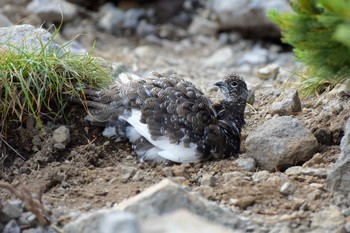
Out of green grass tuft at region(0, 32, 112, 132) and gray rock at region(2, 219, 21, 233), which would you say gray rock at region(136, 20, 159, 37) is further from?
gray rock at region(2, 219, 21, 233)

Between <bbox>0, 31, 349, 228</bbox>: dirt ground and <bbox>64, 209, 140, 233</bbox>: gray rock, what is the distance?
481mm

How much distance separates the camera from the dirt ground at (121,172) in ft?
14.5

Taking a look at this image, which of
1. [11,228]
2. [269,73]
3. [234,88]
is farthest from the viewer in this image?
[269,73]

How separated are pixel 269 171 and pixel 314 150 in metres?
0.31

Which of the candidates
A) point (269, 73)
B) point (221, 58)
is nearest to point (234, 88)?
point (269, 73)

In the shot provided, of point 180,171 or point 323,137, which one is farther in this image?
point 323,137

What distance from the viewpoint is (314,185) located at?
451 centimetres

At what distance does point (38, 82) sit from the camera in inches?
210

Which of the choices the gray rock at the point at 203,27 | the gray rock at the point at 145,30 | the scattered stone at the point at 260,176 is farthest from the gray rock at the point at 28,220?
the gray rock at the point at 203,27

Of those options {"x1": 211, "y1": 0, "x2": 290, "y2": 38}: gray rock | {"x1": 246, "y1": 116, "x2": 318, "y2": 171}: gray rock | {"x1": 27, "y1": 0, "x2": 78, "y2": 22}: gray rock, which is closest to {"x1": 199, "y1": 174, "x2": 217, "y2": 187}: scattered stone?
{"x1": 246, "y1": 116, "x2": 318, "y2": 171}: gray rock

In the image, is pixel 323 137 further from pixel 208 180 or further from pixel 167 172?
pixel 167 172

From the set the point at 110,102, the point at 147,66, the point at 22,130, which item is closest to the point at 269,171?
the point at 110,102

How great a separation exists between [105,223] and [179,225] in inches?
16.4

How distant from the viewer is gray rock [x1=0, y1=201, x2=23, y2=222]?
413 cm
